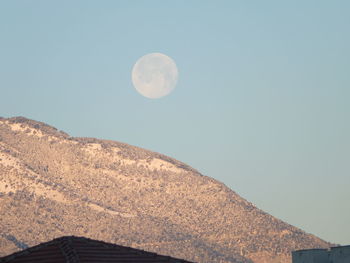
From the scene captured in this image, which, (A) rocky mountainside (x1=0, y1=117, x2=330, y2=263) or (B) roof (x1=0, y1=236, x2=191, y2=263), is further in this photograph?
(A) rocky mountainside (x1=0, y1=117, x2=330, y2=263)

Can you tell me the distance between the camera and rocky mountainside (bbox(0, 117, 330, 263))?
336 ft

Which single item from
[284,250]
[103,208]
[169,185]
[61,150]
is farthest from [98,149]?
[284,250]

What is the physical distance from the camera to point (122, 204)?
12094cm

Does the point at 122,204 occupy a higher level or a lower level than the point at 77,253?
higher

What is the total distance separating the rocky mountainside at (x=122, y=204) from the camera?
102 m

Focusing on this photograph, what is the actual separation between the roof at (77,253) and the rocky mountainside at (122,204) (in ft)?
235

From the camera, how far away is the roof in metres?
18.5

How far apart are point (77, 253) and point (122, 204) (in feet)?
337

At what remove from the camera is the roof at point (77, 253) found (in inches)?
730

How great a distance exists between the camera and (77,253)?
18.9 metres

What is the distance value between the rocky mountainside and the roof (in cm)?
7155

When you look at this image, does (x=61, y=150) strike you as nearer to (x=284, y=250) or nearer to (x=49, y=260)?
(x=284, y=250)

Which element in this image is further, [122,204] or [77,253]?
[122,204]

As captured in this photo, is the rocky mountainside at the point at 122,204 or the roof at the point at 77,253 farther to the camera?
the rocky mountainside at the point at 122,204
